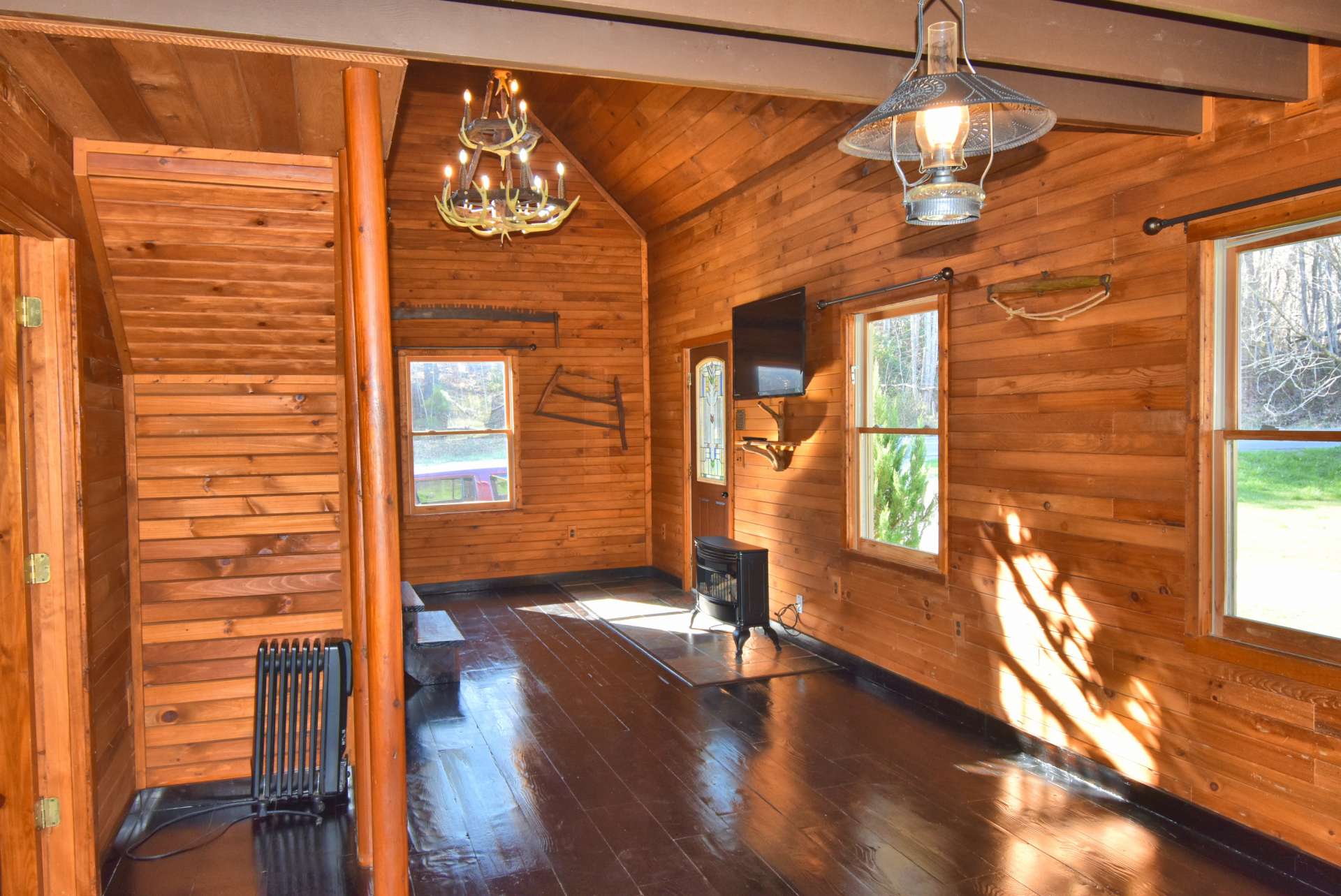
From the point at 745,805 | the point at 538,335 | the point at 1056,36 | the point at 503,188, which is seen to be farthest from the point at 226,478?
the point at 538,335

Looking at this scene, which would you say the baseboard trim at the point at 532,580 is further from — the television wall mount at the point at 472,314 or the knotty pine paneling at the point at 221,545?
the knotty pine paneling at the point at 221,545

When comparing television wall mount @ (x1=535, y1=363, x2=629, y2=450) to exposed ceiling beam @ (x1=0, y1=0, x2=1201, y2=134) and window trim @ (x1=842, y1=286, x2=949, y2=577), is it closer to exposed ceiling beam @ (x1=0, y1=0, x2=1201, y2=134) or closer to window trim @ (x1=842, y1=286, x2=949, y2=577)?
window trim @ (x1=842, y1=286, x2=949, y2=577)

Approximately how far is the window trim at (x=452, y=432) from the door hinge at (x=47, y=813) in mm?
4982

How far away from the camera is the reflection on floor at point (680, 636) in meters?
5.51

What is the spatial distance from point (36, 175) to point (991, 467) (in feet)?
12.6

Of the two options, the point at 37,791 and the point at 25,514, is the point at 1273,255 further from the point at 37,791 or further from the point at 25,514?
the point at 37,791

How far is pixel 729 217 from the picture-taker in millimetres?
6887

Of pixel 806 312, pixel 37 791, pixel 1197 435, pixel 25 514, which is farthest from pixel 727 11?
pixel 806 312

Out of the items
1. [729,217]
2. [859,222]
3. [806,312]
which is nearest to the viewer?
[859,222]

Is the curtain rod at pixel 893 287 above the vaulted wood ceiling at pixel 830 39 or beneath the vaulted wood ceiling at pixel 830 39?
beneath

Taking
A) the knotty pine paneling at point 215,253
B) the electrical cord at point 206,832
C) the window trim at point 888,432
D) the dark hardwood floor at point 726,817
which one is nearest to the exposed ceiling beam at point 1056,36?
the knotty pine paneling at point 215,253

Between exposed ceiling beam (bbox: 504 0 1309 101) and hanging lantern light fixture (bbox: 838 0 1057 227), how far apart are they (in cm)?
26

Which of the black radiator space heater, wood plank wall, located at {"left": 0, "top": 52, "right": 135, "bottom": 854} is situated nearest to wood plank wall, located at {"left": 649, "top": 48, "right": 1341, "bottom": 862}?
the black radiator space heater

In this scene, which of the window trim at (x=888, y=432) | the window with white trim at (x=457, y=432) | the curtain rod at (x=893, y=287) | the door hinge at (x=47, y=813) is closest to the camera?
the door hinge at (x=47, y=813)
